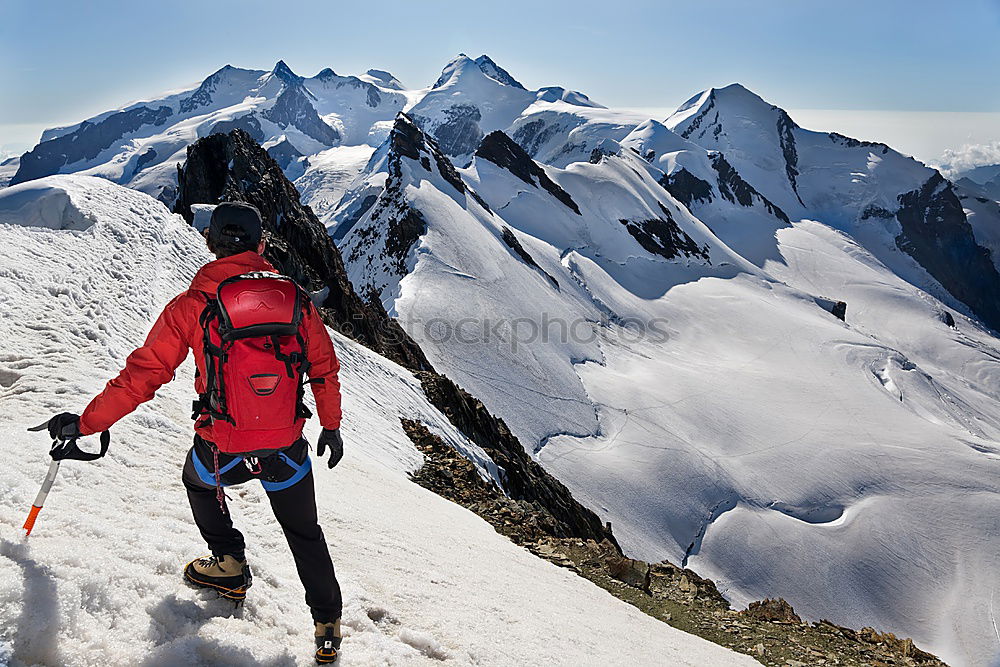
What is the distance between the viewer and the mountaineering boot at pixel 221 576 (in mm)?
3812

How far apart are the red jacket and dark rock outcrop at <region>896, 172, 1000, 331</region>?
187581mm

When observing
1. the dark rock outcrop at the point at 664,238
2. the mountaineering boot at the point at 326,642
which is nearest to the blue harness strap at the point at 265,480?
the mountaineering boot at the point at 326,642

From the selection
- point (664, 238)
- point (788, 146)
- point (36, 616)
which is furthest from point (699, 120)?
point (36, 616)

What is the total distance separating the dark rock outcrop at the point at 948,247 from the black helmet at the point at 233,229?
187 metres

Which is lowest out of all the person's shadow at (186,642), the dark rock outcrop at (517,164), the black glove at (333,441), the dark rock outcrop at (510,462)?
the dark rock outcrop at (510,462)

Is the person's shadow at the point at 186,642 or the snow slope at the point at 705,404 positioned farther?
the snow slope at the point at 705,404

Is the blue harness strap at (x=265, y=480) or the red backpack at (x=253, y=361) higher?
the red backpack at (x=253, y=361)

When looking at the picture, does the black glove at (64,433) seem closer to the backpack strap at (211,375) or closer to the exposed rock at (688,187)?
the backpack strap at (211,375)

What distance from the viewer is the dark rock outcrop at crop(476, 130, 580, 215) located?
7756 centimetres

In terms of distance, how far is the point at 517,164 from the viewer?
8156cm

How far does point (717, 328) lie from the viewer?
58.9 metres

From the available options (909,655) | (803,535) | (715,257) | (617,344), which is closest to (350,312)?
(909,655)

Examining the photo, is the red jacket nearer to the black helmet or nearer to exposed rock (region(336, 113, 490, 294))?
the black helmet

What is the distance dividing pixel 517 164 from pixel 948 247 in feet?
464
